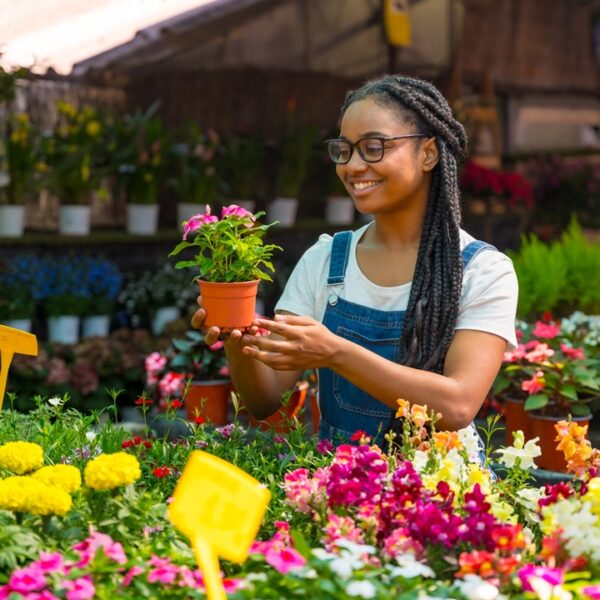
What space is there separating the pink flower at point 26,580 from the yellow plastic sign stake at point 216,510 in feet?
0.68

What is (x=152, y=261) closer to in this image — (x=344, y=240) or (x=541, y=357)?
(x=541, y=357)

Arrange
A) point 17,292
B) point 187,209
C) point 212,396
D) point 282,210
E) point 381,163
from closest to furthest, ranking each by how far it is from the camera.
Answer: point 381,163 → point 212,396 → point 17,292 → point 187,209 → point 282,210

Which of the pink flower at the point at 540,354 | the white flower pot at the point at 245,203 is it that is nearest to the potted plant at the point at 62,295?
the white flower pot at the point at 245,203

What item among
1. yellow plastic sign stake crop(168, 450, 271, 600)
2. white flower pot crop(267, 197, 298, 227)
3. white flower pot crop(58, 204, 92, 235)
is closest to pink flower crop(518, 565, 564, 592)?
yellow plastic sign stake crop(168, 450, 271, 600)

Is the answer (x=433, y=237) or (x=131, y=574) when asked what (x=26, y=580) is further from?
(x=433, y=237)

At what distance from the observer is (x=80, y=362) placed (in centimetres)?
479

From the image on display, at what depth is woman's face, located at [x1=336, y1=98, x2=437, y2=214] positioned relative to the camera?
6.72ft

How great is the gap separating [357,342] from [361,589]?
0.94m

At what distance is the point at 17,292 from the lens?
502 centimetres

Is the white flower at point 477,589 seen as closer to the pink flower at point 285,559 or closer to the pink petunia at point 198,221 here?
the pink flower at point 285,559

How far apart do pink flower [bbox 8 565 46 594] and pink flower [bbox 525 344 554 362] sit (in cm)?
248

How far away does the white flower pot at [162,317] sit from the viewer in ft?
18.5

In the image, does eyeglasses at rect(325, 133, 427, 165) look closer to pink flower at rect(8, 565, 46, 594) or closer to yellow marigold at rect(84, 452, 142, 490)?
yellow marigold at rect(84, 452, 142, 490)

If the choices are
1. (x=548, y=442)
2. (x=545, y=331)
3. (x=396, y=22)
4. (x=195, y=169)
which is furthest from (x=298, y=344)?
(x=396, y=22)
